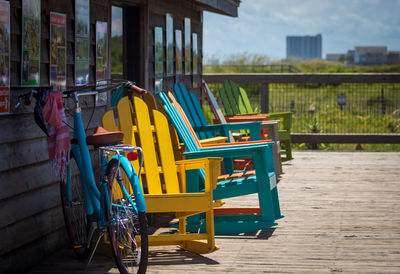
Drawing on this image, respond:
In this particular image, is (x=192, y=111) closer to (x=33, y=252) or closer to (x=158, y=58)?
(x=158, y=58)

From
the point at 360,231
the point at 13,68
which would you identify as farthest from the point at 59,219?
the point at 360,231

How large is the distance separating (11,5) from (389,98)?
667 cm

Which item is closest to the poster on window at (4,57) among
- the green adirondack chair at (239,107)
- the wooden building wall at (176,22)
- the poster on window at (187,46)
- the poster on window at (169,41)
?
the wooden building wall at (176,22)

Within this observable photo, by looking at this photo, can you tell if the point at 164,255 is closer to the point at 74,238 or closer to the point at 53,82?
the point at 74,238

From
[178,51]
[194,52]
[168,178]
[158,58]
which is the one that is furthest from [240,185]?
[194,52]

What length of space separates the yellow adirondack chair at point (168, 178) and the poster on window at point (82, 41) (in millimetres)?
539

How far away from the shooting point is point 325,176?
755cm

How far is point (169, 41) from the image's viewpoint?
7.40 meters

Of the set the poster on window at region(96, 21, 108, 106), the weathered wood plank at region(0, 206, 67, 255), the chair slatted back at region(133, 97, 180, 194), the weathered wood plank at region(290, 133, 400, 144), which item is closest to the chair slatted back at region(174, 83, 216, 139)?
the poster on window at region(96, 21, 108, 106)

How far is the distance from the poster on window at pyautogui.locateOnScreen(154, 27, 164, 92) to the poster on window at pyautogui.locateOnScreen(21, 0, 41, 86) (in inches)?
106

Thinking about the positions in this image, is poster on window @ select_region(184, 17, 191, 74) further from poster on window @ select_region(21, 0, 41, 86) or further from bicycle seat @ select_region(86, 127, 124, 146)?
bicycle seat @ select_region(86, 127, 124, 146)

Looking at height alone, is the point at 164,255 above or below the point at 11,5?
below

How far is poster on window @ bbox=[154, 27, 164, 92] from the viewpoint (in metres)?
6.77

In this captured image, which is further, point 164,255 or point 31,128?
point 164,255
